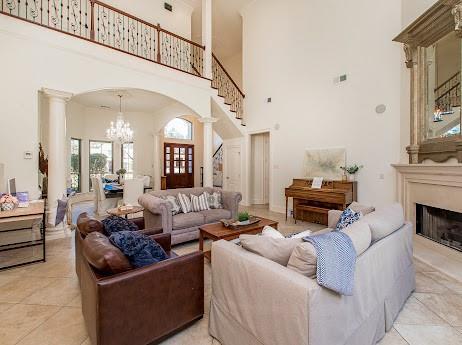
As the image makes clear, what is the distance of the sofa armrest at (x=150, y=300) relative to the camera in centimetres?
147

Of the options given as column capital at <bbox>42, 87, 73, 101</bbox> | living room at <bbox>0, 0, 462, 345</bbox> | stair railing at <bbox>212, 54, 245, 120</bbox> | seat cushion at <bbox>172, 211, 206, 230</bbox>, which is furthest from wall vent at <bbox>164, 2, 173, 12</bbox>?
seat cushion at <bbox>172, 211, 206, 230</bbox>

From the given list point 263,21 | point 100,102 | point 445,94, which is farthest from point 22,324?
point 263,21

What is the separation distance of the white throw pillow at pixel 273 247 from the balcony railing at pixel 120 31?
4.86m

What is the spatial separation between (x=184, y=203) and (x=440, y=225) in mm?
4066

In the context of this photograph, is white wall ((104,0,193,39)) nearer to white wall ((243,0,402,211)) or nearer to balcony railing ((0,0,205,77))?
balcony railing ((0,0,205,77))

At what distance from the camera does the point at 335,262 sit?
4.39 feet

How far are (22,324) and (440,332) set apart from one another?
3.40 meters

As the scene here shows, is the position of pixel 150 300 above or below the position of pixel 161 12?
below

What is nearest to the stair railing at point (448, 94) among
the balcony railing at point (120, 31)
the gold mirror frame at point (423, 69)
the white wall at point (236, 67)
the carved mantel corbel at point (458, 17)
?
the gold mirror frame at point (423, 69)

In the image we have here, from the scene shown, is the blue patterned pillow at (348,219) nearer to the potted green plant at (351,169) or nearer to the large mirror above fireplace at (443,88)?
the large mirror above fireplace at (443,88)

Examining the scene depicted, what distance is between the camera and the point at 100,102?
762cm

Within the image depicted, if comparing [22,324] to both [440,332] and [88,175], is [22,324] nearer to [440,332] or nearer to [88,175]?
[440,332]

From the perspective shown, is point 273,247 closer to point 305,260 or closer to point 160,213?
point 305,260

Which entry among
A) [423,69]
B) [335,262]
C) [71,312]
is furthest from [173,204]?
[423,69]
